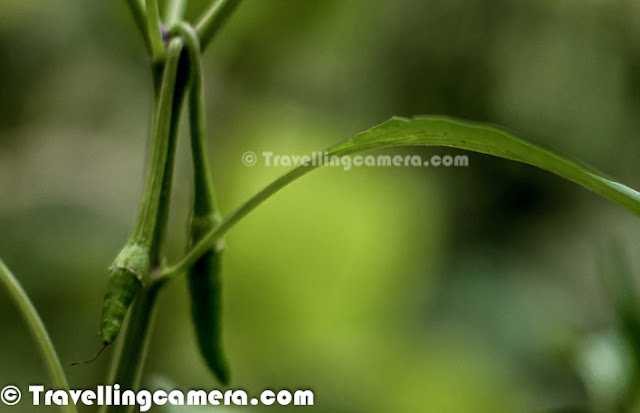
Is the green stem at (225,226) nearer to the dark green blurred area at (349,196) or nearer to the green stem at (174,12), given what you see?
the green stem at (174,12)

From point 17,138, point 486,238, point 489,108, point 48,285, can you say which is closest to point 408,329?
point 486,238

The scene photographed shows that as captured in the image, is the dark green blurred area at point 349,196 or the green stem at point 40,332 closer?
the green stem at point 40,332

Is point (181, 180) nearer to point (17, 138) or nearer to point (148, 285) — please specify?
point (17, 138)

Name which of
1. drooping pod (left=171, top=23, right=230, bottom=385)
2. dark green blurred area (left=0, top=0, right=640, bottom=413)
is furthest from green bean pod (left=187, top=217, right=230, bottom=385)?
dark green blurred area (left=0, top=0, right=640, bottom=413)

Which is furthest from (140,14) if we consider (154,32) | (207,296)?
(207,296)

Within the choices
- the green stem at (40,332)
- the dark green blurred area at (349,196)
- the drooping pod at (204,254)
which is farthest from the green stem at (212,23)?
the dark green blurred area at (349,196)

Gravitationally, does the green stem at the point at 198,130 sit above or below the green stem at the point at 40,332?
above
